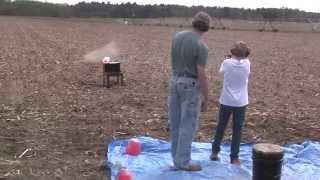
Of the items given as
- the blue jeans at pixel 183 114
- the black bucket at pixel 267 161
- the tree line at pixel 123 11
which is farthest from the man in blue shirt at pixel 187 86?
the tree line at pixel 123 11

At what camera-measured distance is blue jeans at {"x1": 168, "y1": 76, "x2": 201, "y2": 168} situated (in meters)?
6.77

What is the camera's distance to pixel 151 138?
8.56m

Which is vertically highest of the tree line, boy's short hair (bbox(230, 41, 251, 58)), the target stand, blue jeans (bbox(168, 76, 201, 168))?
boy's short hair (bbox(230, 41, 251, 58))

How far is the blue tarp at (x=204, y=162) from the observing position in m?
7.04

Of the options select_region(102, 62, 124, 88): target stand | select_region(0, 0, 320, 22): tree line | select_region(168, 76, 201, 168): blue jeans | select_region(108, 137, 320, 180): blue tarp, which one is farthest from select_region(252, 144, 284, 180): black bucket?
select_region(0, 0, 320, 22): tree line

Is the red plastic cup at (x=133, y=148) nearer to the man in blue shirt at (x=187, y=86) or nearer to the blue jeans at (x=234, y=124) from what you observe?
Result: the man in blue shirt at (x=187, y=86)

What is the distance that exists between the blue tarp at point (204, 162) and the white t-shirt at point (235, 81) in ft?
2.79

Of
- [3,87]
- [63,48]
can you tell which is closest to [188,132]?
[3,87]

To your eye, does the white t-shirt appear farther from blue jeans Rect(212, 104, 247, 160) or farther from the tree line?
the tree line

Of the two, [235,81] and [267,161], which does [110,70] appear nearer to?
[235,81]

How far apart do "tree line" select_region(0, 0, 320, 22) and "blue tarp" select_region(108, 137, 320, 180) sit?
72.2 metres

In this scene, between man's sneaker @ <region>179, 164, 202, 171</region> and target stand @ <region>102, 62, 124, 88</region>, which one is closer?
man's sneaker @ <region>179, 164, 202, 171</region>

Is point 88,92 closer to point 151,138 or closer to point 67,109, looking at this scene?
point 67,109

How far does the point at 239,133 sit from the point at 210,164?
0.55 metres
